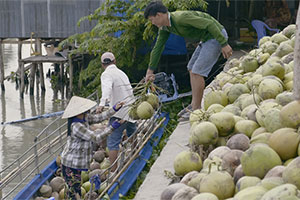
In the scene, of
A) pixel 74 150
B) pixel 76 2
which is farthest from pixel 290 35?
pixel 76 2

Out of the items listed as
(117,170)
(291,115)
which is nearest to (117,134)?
(117,170)

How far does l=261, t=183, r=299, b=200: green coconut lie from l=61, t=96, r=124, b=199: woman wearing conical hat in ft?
10.4

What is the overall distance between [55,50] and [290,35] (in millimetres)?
12848

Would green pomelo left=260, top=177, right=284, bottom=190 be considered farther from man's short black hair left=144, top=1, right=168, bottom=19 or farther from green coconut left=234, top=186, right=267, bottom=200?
man's short black hair left=144, top=1, right=168, bottom=19

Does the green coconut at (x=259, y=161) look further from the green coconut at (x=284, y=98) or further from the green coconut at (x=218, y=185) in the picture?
the green coconut at (x=284, y=98)

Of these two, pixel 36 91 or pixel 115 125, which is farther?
pixel 36 91

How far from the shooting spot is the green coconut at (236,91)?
4930 millimetres

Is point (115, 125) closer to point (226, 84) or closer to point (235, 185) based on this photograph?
point (226, 84)

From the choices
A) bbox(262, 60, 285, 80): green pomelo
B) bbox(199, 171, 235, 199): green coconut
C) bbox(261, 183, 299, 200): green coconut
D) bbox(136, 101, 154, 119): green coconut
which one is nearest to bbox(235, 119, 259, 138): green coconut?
bbox(199, 171, 235, 199): green coconut

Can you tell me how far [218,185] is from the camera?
10.3 feet

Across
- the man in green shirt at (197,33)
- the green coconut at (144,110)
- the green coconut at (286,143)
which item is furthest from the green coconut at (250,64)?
the green coconut at (286,143)

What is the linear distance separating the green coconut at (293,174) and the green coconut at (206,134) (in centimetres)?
109

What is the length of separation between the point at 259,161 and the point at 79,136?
289 centimetres

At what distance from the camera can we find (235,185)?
3.27 metres
